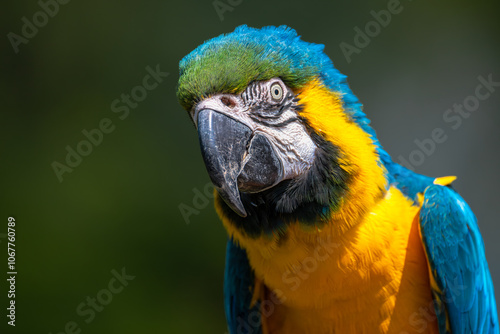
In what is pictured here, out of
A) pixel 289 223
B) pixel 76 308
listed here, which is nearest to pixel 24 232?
pixel 76 308

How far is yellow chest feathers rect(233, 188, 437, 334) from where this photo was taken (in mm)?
1874

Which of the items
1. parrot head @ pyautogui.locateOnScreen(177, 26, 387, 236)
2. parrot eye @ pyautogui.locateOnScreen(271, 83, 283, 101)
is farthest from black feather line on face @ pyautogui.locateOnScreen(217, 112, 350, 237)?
parrot eye @ pyautogui.locateOnScreen(271, 83, 283, 101)

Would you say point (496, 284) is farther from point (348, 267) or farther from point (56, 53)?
point (56, 53)

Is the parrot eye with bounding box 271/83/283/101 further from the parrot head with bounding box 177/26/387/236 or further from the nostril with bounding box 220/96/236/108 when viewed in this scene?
the nostril with bounding box 220/96/236/108

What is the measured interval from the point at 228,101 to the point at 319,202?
1.58 ft

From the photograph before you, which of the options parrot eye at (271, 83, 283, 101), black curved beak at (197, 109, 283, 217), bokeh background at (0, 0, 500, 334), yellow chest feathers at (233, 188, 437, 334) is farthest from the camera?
A: bokeh background at (0, 0, 500, 334)

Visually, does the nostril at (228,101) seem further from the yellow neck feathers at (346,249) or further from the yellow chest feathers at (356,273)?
the yellow chest feathers at (356,273)

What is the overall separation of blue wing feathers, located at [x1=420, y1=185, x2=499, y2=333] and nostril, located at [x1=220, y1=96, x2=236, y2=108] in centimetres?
91

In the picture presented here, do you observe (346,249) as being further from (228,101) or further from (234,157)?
(228,101)

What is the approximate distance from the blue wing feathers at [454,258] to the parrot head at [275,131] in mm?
313

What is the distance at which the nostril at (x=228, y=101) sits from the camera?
5.64 ft

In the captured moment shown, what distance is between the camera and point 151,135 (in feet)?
15.2

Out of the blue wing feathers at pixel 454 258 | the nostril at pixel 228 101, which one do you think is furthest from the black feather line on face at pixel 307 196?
the blue wing feathers at pixel 454 258

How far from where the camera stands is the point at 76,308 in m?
4.27
